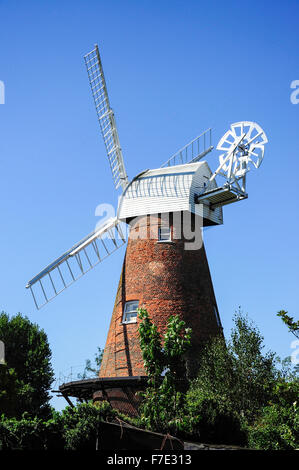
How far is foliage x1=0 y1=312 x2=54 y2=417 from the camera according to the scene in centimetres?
3272

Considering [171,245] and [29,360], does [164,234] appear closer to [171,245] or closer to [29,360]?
[171,245]

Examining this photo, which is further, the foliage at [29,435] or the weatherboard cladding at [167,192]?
the weatherboard cladding at [167,192]

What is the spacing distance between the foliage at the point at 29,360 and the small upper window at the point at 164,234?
43.9 feet

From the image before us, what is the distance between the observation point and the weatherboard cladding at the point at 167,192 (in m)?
25.1

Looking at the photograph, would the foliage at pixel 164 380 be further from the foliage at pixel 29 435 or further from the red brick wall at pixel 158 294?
the red brick wall at pixel 158 294

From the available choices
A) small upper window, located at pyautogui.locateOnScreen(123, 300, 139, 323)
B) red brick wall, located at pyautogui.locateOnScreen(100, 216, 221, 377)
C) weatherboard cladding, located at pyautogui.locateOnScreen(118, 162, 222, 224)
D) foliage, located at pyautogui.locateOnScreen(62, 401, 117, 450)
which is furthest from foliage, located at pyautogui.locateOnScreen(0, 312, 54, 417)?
foliage, located at pyautogui.locateOnScreen(62, 401, 117, 450)

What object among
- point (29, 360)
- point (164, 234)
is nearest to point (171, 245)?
point (164, 234)

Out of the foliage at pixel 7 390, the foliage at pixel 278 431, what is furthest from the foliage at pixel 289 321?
the foliage at pixel 7 390

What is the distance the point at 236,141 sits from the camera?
25141 millimetres

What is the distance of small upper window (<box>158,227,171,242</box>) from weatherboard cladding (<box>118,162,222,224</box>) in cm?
85

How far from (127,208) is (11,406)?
11.3 m

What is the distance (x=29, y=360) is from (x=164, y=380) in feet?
62.1
